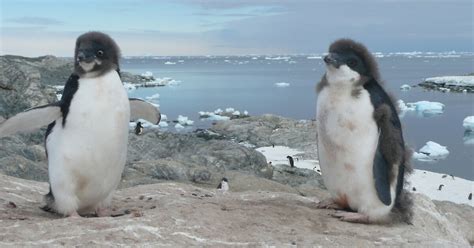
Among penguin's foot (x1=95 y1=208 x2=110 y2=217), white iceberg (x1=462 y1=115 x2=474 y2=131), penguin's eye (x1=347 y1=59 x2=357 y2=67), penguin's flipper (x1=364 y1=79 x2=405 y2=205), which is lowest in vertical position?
white iceberg (x1=462 y1=115 x2=474 y2=131)

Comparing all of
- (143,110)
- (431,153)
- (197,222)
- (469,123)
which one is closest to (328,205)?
(197,222)

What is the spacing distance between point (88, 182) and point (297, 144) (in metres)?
22.1

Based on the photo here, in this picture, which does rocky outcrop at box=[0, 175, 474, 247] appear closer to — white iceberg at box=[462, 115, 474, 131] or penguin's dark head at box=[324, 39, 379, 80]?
penguin's dark head at box=[324, 39, 379, 80]

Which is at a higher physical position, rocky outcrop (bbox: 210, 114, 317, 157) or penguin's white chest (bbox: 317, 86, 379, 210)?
penguin's white chest (bbox: 317, 86, 379, 210)

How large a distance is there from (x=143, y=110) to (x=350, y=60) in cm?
202

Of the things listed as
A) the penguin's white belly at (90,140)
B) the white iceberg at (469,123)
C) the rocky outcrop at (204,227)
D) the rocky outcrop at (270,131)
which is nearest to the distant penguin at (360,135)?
the rocky outcrop at (204,227)

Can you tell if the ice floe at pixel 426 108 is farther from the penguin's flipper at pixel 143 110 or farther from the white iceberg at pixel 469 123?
the penguin's flipper at pixel 143 110

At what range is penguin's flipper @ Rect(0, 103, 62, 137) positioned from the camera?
502 centimetres

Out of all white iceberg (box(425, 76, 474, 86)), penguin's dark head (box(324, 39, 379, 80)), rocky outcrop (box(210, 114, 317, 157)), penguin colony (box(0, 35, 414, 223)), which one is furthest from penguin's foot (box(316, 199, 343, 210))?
white iceberg (box(425, 76, 474, 86))

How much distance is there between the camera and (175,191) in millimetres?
6754

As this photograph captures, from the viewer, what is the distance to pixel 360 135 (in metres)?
4.93

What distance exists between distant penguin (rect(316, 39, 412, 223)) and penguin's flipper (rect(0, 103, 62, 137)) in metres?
2.04

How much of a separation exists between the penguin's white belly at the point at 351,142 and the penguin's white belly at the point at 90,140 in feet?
5.13

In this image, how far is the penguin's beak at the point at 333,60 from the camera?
4.91m
